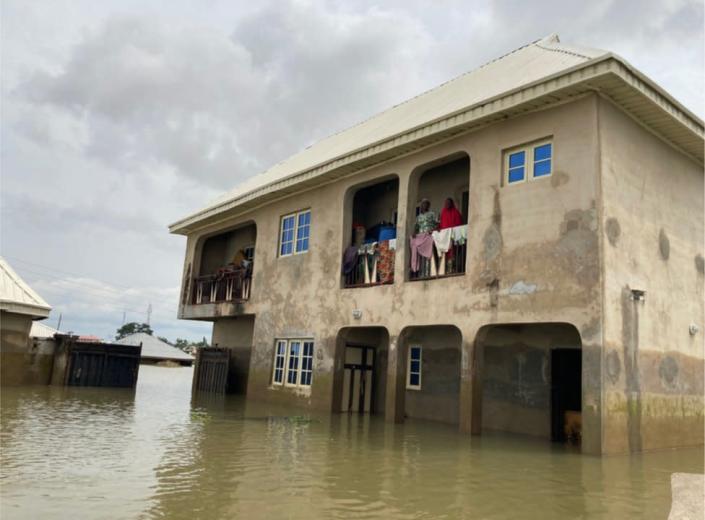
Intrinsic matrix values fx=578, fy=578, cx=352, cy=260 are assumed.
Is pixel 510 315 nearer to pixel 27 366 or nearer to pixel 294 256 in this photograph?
pixel 294 256

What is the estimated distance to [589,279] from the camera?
376 inches

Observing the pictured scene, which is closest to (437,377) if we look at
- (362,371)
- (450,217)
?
(362,371)

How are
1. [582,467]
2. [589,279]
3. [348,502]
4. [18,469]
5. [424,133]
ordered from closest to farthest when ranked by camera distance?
[348,502]
[18,469]
[582,467]
[589,279]
[424,133]

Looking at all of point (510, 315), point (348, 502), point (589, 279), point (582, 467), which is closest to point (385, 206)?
point (510, 315)

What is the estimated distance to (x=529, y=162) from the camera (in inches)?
436

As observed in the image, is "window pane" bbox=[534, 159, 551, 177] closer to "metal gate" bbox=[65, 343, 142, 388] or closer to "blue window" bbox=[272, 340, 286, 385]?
"blue window" bbox=[272, 340, 286, 385]

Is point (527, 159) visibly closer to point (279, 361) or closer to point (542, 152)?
point (542, 152)

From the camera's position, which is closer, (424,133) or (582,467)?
(582,467)

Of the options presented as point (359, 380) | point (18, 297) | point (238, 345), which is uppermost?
point (18, 297)

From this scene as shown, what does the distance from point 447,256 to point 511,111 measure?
3221 mm

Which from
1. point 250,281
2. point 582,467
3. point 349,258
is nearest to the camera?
point 582,467

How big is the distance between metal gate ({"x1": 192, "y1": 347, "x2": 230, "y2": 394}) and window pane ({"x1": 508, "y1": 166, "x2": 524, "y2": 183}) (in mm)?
12113

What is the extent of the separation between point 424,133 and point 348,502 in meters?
8.54

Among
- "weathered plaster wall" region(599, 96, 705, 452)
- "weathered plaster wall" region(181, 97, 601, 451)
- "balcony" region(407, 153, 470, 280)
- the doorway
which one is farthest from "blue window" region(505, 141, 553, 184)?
the doorway
